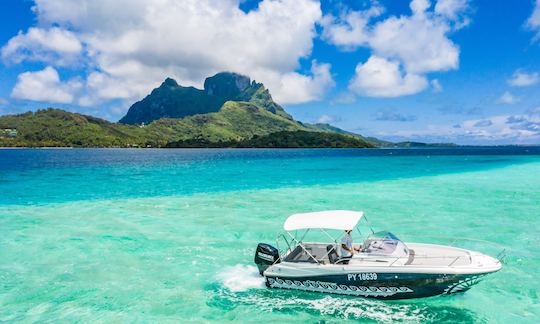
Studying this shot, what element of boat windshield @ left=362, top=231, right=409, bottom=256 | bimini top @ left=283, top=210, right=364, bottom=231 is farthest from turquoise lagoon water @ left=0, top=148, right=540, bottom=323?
bimini top @ left=283, top=210, right=364, bottom=231

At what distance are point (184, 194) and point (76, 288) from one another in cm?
2960

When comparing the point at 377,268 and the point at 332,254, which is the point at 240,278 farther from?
the point at 377,268

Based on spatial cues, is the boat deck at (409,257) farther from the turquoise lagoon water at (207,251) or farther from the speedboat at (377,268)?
the turquoise lagoon water at (207,251)

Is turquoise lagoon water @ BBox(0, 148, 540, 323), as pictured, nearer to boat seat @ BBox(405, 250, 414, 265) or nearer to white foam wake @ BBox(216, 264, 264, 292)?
white foam wake @ BBox(216, 264, 264, 292)

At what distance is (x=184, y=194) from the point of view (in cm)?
4647

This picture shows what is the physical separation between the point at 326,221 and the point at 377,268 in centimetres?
297

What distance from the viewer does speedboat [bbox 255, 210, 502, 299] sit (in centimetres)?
1407

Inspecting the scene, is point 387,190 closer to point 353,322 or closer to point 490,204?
point 490,204

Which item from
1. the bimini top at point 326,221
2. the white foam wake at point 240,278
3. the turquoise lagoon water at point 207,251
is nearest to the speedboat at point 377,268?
the bimini top at point 326,221

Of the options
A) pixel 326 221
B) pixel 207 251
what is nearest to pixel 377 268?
pixel 326 221

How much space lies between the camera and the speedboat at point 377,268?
14.1 meters

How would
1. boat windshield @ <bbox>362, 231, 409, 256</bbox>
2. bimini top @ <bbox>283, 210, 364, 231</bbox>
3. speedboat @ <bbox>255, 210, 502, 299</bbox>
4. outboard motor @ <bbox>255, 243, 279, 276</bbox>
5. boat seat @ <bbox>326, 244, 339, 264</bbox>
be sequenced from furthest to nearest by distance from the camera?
1. outboard motor @ <bbox>255, 243, 279, 276</bbox>
2. bimini top @ <bbox>283, 210, 364, 231</bbox>
3. boat seat @ <bbox>326, 244, 339, 264</bbox>
4. boat windshield @ <bbox>362, 231, 409, 256</bbox>
5. speedboat @ <bbox>255, 210, 502, 299</bbox>

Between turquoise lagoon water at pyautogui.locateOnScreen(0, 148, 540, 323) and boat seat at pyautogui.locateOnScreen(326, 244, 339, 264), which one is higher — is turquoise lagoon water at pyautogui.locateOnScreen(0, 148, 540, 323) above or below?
below

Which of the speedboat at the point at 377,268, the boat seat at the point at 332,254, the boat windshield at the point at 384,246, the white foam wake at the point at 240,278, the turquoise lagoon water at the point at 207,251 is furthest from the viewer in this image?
the white foam wake at the point at 240,278
